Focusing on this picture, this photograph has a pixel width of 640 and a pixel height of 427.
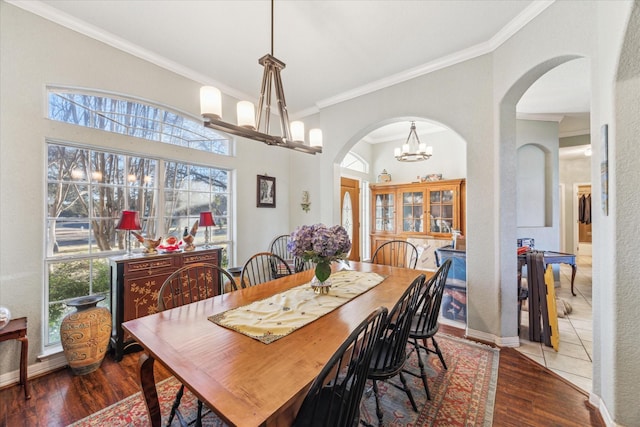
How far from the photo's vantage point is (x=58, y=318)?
243 cm

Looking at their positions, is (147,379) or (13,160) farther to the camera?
(13,160)

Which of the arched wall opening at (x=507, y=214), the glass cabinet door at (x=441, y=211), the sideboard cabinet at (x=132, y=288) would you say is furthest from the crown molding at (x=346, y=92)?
the glass cabinet door at (x=441, y=211)

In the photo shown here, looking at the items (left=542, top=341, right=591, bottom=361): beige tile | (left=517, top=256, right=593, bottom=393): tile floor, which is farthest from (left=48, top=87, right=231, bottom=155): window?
(left=542, top=341, right=591, bottom=361): beige tile

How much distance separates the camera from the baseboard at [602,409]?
5.14ft

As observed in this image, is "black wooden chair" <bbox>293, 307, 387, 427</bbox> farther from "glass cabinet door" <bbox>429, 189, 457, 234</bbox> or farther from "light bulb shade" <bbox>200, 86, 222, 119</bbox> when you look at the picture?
"glass cabinet door" <bbox>429, 189, 457, 234</bbox>

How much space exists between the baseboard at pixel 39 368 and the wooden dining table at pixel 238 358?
1722 mm

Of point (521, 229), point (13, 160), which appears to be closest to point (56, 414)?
point (13, 160)

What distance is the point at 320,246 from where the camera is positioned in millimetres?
1798

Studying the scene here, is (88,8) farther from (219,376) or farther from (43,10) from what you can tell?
(219,376)

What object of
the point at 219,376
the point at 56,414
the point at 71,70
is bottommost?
the point at 56,414

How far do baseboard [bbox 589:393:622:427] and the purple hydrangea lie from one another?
1.90 meters

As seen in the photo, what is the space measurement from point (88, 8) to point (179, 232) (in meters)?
2.30

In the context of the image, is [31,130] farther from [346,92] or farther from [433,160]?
[433,160]

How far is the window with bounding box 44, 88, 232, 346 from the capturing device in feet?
7.93
